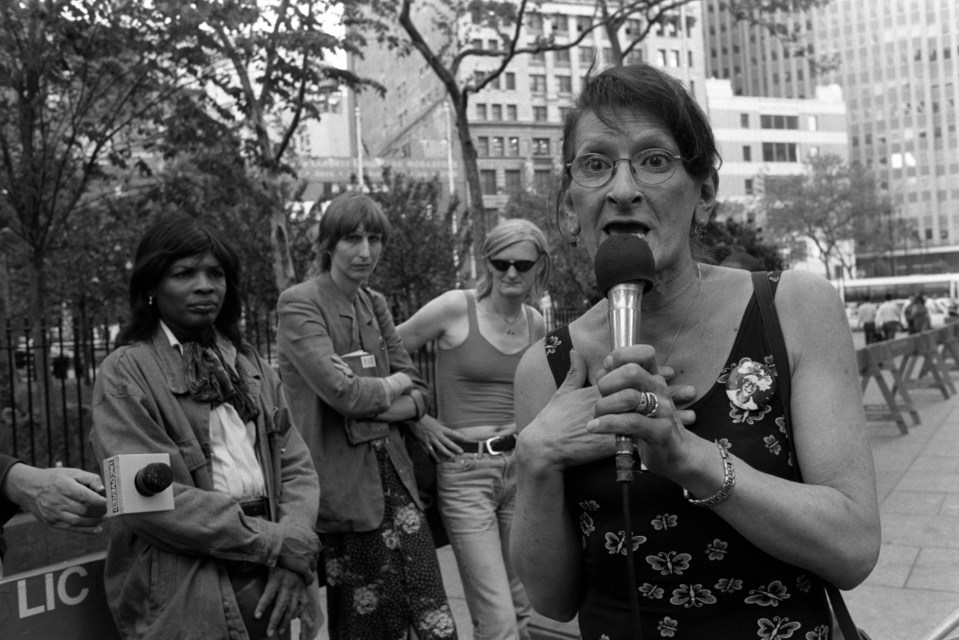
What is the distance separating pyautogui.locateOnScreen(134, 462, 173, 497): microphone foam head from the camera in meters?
2.11

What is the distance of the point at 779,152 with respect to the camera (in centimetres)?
8025

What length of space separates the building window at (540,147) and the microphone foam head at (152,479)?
69841 mm

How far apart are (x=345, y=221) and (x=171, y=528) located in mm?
1746

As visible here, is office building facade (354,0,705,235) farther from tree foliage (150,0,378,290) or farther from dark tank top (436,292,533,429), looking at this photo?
dark tank top (436,292,533,429)

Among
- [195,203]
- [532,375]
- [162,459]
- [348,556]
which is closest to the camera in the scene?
[532,375]

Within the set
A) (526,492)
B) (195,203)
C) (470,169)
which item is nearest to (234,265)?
(526,492)

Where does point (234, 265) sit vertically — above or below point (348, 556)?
above

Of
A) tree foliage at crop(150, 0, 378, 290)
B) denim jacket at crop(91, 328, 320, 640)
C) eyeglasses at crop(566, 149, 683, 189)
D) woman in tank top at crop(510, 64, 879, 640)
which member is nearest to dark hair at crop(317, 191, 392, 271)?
denim jacket at crop(91, 328, 320, 640)

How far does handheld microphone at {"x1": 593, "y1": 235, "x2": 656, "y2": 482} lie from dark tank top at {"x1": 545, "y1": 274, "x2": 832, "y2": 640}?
0.87ft

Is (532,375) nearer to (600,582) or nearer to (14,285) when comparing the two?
(600,582)

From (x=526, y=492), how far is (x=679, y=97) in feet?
2.64

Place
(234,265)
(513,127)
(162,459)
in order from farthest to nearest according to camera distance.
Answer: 1. (513,127)
2. (234,265)
3. (162,459)

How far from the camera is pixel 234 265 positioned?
310 cm

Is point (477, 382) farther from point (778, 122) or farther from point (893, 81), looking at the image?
point (893, 81)
